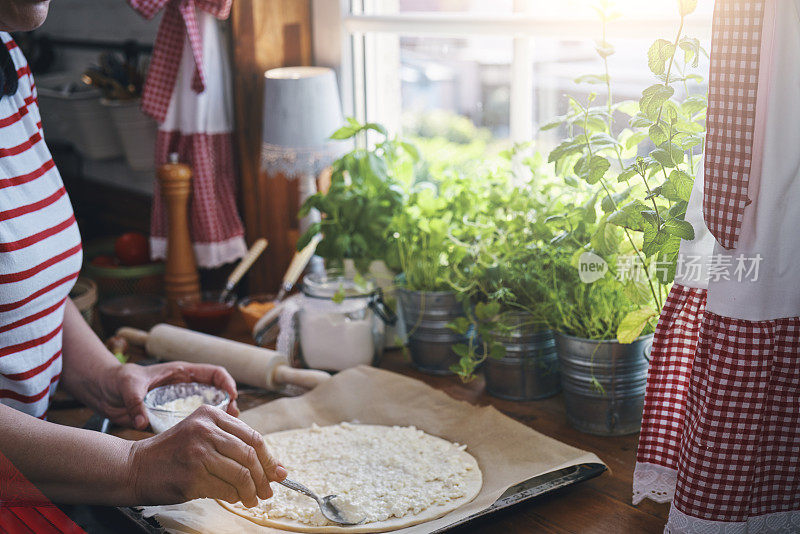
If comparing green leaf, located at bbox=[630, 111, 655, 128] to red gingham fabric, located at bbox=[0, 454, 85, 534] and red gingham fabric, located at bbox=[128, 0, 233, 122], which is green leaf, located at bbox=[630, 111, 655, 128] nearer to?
red gingham fabric, located at bbox=[0, 454, 85, 534]

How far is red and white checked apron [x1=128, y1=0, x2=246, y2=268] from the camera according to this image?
190 centimetres

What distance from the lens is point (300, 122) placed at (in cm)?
175

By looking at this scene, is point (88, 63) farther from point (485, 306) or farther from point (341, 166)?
point (485, 306)

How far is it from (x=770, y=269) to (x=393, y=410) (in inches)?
28.3

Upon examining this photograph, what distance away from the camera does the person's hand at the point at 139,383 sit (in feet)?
4.29

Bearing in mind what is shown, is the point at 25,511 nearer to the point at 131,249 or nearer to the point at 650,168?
the point at 650,168

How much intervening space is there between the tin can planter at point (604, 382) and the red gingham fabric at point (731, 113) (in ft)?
1.19

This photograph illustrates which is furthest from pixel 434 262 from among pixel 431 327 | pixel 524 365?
pixel 524 365

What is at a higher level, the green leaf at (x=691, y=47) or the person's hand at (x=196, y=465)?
the green leaf at (x=691, y=47)

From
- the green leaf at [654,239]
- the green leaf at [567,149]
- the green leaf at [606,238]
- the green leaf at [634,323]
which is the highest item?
the green leaf at [567,149]

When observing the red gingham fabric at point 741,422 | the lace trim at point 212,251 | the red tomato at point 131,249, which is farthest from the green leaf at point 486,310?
the red tomato at point 131,249

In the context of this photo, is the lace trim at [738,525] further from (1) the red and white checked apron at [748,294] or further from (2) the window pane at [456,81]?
(2) the window pane at [456,81]

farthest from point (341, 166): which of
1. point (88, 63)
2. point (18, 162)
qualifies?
point (88, 63)

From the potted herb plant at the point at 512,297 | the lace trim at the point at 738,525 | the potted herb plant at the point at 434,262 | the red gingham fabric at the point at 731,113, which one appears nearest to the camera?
the red gingham fabric at the point at 731,113
